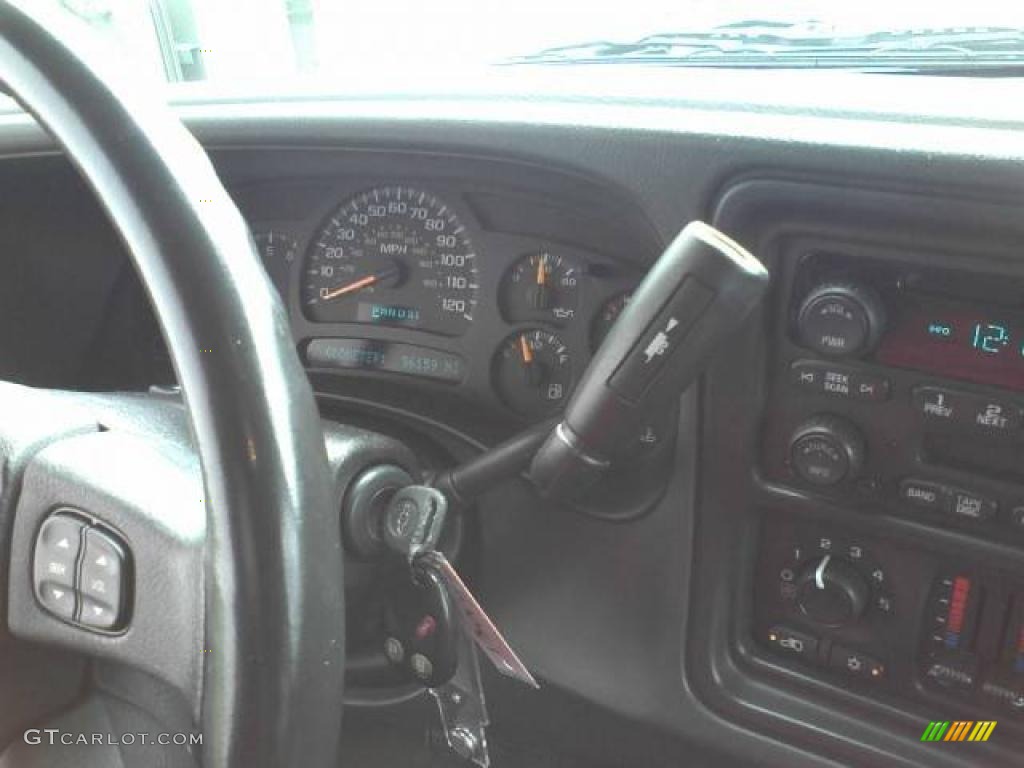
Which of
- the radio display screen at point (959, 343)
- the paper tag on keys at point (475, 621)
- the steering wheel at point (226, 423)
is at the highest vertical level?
the steering wheel at point (226, 423)

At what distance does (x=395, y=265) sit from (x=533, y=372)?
0.22 m

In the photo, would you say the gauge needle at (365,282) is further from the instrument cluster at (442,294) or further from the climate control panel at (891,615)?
the climate control panel at (891,615)

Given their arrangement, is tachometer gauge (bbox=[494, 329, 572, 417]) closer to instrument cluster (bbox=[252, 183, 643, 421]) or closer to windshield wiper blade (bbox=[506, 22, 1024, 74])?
instrument cluster (bbox=[252, 183, 643, 421])

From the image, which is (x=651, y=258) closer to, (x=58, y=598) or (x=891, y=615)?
(x=891, y=615)

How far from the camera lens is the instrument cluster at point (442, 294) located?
114 cm

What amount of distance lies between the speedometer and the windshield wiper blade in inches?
11.1

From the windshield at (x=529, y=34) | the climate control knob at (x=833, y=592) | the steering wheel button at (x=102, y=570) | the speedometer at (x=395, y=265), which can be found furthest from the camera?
the speedometer at (x=395, y=265)

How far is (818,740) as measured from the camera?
1019 millimetres

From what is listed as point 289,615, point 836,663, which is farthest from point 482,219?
point 289,615

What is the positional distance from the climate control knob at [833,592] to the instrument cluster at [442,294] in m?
0.32

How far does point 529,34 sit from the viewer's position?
1401mm

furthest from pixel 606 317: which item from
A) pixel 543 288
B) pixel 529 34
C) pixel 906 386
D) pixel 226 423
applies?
pixel 226 423

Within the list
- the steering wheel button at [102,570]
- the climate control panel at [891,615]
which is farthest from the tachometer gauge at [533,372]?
the steering wheel button at [102,570]

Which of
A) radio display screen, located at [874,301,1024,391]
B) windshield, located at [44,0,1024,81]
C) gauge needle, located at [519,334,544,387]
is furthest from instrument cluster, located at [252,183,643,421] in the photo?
radio display screen, located at [874,301,1024,391]
